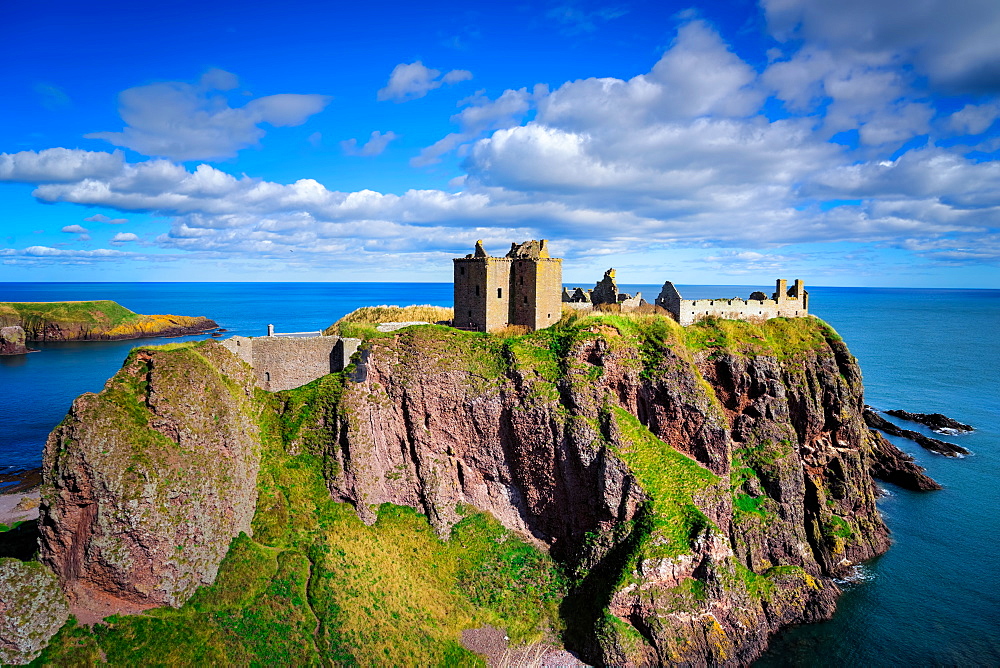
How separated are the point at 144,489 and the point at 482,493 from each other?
63.2ft

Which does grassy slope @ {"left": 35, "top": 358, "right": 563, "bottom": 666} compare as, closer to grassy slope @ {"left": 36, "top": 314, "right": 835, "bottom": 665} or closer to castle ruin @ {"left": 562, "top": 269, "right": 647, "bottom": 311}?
grassy slope @ {"left": 36, "top": 314, "right": 835, "bottom": 665}

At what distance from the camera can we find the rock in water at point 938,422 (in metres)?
69.2

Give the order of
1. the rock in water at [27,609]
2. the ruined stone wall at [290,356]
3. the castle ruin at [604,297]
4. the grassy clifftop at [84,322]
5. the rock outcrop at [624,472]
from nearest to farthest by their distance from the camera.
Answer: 1. the rock in water at [27,609]
2. the rock outcrop at [624,472]
3. the ruined stone wall at [290,356]
4. the castle ruin at [604,297]
5. the grassy clifftop at [84,322]

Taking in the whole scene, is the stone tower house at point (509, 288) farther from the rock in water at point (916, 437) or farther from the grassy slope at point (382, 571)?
the rock in water at point (916, 437)

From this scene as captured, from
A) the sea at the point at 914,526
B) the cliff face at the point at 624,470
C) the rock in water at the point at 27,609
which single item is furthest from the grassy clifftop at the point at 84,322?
the rock in water at the point at 27,609

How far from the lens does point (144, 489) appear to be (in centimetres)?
2666

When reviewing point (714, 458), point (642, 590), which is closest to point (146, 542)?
point (642, 590)

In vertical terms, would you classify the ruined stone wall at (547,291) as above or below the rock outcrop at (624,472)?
above

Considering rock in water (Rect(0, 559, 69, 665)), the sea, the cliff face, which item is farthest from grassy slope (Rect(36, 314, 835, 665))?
the sea

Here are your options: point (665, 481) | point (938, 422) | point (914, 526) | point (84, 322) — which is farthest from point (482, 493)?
point (84, 322)

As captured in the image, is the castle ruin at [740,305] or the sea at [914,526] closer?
the sea at [914,526]

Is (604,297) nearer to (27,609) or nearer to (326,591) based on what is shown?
(326,591)

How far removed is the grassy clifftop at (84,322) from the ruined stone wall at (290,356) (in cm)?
11517

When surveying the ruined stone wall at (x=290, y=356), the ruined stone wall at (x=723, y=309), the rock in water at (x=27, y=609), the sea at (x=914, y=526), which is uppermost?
the ruined stone wall at (x=723, y=309)
